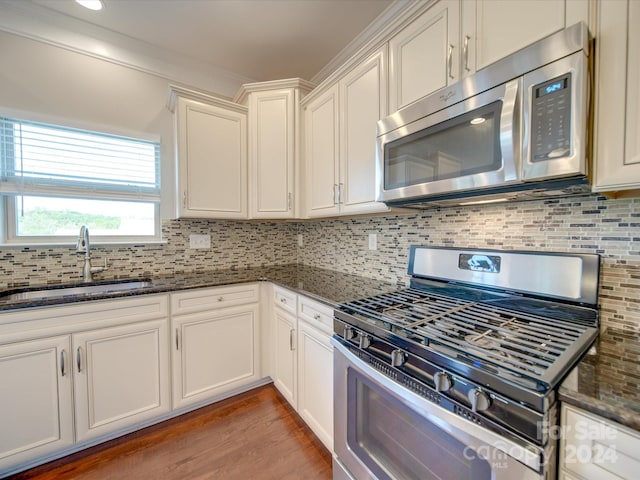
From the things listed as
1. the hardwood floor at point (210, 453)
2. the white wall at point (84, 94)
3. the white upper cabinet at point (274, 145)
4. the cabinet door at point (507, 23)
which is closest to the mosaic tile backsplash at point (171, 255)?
the white wall at point (84, 94)

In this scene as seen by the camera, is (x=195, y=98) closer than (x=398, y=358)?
No

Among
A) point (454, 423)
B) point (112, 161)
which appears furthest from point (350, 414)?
point (112, 161)

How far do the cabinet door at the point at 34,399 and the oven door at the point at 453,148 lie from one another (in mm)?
1896

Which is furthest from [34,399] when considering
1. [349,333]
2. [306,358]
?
[349,333]

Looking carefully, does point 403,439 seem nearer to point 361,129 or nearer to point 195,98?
point 361,129

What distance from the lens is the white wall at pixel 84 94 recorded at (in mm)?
1731

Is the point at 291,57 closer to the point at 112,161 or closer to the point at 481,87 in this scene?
the point at 112,161

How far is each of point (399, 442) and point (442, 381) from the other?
38 cm

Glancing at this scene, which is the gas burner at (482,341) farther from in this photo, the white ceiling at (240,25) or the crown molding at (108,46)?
the crown molding at (108,46)

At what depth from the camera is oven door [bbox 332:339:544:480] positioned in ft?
2.14

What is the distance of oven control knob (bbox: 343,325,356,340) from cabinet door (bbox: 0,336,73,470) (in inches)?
58.6

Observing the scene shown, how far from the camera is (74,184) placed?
6.21 ft

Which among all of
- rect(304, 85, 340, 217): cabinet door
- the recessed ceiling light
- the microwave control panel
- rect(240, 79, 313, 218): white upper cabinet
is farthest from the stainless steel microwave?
the recessed ceiling light

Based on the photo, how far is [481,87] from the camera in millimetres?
953
